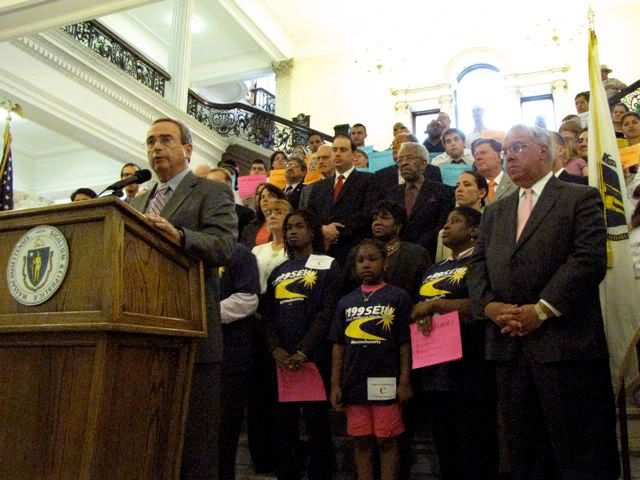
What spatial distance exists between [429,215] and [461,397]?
1.47 meters

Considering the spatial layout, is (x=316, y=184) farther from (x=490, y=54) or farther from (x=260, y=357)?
(x=490, y=54)

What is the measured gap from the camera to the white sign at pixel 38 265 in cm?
146

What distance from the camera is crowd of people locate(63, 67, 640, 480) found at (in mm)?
1978

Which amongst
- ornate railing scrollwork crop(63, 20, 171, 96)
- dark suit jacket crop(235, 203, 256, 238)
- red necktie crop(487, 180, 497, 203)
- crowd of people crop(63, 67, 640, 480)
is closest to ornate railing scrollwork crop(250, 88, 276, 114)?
ornate railing scrollwork crop(63, 20, 171, 96)

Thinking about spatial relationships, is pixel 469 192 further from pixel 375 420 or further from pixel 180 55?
pixel 180 55

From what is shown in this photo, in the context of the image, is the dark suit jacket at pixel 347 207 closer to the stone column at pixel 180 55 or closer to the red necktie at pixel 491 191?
the red necktie at pixel 491 191

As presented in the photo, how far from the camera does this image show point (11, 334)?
1504 mm

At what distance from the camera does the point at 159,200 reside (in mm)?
2102

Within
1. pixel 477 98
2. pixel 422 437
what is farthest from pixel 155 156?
pixel 477 98

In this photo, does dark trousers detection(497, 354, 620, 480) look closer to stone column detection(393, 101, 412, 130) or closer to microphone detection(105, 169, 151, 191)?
microphone detection(105, 169, 151, 191)

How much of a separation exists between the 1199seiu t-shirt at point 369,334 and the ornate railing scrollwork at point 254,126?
30.8ft

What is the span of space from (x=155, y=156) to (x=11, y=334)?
0.78 meters

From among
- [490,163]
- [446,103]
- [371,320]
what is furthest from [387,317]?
[446,103]

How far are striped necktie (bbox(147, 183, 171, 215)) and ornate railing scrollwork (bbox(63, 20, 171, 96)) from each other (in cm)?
694
